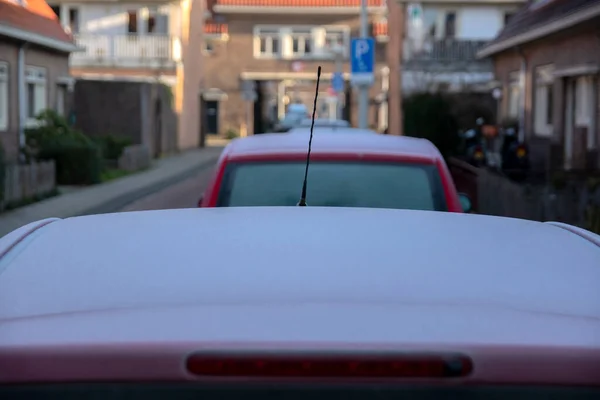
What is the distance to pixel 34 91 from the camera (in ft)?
86.5

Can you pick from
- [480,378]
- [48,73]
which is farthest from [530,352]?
[48,73]

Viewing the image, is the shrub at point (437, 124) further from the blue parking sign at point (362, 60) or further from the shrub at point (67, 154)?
the shrub at point (67, 154)

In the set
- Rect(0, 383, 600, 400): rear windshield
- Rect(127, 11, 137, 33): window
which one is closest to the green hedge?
Rect(127, 11, 137, 33): window

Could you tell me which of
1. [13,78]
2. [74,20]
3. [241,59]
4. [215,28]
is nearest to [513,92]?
[13,78]

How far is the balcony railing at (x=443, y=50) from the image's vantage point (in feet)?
126

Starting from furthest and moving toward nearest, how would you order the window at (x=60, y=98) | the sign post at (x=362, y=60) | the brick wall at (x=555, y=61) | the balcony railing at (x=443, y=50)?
the balcony railing at (x=443, y=50), the window at (x=60, y=98), the sign post at (x=362, y=60), the brick wall at (x=555, y=61)

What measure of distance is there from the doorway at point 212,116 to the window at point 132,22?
1846 cm

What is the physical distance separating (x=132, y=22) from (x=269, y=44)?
16.3 metres

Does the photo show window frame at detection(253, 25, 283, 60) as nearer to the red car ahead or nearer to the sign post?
the sign post

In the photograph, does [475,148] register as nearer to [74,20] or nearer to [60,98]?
[60,98]

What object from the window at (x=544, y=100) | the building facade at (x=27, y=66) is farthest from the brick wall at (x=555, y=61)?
the building facade at (x=27, y=66)

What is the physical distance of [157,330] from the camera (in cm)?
189

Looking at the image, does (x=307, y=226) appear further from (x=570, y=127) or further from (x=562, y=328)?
(x=570, y=127)

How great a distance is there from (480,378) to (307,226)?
97 centimetres
